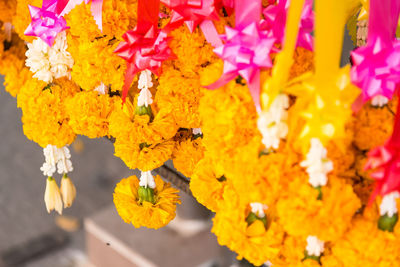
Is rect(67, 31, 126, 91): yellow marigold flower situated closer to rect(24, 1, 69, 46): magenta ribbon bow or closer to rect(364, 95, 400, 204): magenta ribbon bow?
rect(24, 1, 69, 46): magenta ribbon bow

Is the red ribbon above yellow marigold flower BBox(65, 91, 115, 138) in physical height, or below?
above

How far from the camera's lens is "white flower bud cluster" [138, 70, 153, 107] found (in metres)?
0.64

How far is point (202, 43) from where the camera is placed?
61 cm

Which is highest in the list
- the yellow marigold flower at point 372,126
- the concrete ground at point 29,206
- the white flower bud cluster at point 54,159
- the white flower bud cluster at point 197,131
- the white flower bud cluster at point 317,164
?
the yellow marigold flower at point 372,126

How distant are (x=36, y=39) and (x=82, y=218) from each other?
1.39m

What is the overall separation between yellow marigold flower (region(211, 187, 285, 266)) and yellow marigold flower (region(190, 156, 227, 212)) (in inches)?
1.4

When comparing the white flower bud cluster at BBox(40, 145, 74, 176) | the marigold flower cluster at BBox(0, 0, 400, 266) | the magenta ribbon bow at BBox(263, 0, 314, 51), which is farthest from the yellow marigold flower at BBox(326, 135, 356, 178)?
the white flower bud cluster at BBox(40, 145, 74, 176)

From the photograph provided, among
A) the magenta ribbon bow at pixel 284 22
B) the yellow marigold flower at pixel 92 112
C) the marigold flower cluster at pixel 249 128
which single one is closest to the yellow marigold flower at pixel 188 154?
the marigold flower cluster at pixel 249 128

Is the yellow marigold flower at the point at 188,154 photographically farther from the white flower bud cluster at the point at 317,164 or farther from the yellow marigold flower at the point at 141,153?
the white flower bud cluster at the point at 317,164

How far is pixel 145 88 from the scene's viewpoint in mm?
648

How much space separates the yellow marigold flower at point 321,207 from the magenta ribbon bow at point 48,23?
0.38 m

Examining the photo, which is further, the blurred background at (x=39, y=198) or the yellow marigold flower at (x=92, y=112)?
the blurred background at (x=39, y=198)

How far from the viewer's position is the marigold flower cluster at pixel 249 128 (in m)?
0.49

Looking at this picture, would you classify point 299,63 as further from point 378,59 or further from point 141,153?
point 141,153
